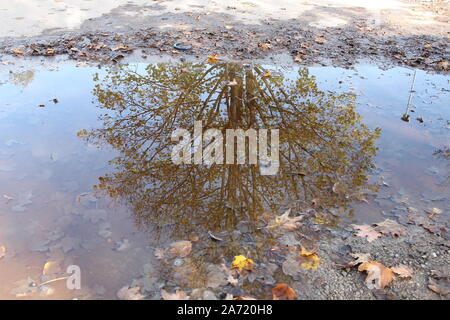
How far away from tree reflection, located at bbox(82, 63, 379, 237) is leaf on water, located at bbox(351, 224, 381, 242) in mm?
279

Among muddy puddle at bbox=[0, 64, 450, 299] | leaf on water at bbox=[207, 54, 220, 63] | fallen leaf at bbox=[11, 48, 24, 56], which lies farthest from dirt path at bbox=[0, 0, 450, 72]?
muddy puddle at bbox=[0, 64, 450, 299]

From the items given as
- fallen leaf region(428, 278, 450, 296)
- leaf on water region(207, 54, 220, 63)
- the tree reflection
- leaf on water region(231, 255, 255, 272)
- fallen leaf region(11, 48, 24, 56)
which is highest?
fallen leaf region(11, 48, 24, 56)

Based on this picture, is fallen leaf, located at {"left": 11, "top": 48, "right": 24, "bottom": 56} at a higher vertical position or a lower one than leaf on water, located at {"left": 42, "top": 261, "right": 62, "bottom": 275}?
higher

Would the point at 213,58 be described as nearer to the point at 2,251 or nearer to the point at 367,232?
the point at 367,232

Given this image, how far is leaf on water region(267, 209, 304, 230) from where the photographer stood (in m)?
2.68

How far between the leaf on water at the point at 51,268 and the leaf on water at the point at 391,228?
245cm

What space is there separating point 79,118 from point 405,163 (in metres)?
3.83

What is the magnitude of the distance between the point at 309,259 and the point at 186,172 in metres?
1.41

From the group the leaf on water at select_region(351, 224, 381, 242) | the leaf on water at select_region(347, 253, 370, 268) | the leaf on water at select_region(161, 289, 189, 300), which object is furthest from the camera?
the leaf on water at select_region(351, 224, 381, 242)

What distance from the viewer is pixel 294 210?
2844mm

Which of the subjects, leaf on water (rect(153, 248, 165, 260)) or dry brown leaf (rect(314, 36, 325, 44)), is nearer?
leaf on water (rect(153, 248, 165, 260))

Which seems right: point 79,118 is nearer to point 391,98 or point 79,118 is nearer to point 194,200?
point 194,200

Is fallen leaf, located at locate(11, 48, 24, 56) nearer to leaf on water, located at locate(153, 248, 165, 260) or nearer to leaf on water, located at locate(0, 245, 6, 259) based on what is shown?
leaf on water, located at locate(0, 245, 6, 259)

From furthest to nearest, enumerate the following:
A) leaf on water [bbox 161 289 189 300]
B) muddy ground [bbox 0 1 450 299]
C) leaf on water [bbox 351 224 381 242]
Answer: muddy ground [bbox 0 1 450 299]
leaf on water [bbox 351 224 381 242]
leaf on water [bbox 161 289 189 300]
